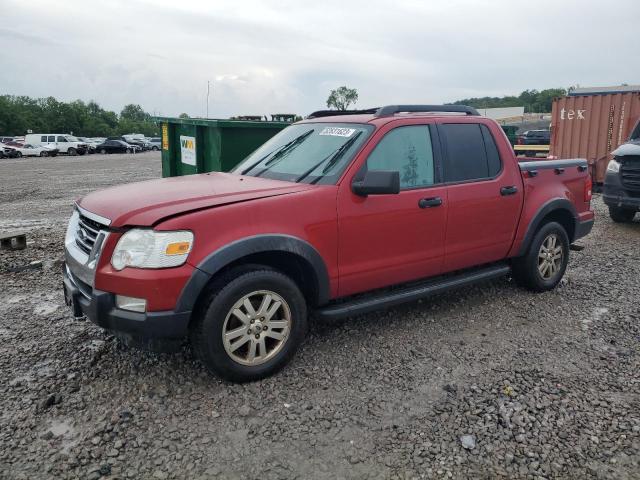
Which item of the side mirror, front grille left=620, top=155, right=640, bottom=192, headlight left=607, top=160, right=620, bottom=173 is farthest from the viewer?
headlight left=607, top=160, right=620, bottom=173

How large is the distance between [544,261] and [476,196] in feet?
4.43

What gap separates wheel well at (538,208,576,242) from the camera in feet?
17.9

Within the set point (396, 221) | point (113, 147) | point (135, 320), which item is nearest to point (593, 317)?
point (396, 221)

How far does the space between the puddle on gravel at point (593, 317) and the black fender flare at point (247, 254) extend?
7.96 ft

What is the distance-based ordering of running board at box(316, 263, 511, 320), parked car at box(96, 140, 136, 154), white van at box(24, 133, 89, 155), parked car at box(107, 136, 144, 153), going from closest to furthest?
1. running board at box(316, 263, 511, 320)
2. white van at box(24, 133, 89, 155)
3. parked car at box(96, 140, 136, 154)
4. parked car at box(107, 136, 144, 153)

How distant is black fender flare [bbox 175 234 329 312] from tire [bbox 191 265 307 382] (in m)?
0.12

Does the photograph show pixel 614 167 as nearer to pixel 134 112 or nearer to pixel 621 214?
pixel 621 214

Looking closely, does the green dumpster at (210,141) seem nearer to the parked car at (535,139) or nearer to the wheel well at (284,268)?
the wheel well at (284,268)

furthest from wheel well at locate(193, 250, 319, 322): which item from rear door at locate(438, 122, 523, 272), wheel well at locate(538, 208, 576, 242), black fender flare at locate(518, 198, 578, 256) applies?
wheel well at locate(538, 208, 576, 242)

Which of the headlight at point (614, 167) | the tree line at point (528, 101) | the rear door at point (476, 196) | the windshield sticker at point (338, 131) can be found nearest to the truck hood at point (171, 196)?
the windshield sticker at point (338, 131)

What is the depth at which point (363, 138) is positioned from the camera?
4.09 m

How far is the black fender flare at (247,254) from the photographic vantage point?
326 centimetres

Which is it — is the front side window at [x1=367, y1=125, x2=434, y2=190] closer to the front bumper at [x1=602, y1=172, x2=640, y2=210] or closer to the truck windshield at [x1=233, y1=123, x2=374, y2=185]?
the truck windshield at [x1=233, y1=123, x2=374, y2=185]

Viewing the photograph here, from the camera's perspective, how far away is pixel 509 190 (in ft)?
16.0
